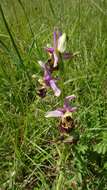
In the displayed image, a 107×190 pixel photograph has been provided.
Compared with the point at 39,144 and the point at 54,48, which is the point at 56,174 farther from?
the point at 54,48

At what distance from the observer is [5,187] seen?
6.16 feet

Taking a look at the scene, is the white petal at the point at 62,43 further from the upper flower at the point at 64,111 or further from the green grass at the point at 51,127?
the upper flower at the point at 64,111

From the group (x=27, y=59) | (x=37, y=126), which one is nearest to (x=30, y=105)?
(x=37, y=126)

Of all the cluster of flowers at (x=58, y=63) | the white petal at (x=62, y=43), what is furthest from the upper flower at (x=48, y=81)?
the white petal at (x=62, y=43)

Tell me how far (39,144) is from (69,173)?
0.94 ft

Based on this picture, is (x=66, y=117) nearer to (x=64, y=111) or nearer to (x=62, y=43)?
(x=64, y=111)

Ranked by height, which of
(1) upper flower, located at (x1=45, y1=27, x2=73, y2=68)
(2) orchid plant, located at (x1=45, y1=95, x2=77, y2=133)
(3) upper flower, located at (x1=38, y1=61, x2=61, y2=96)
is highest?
(1) upper flower, located at (x1=45, y1=27, x2=73, y2=68)

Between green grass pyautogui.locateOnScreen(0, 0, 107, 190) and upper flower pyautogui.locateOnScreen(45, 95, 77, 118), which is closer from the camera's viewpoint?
upper flower pyautogui.locateOnScreen(45, 95, 77, 118)

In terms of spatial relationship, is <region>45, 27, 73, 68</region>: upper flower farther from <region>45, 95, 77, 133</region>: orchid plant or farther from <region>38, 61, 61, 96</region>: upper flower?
<region>45, 95, 77, 133</region>: orchid plant

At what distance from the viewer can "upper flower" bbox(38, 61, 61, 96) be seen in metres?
1.68

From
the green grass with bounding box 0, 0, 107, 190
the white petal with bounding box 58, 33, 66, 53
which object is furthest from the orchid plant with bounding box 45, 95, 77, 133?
the white petal with bounding box 58, 33, 66, 53

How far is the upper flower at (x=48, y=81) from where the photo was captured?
168cm

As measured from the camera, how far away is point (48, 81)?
1.74 metres

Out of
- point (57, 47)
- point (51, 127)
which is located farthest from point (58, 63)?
point (51, 127)
